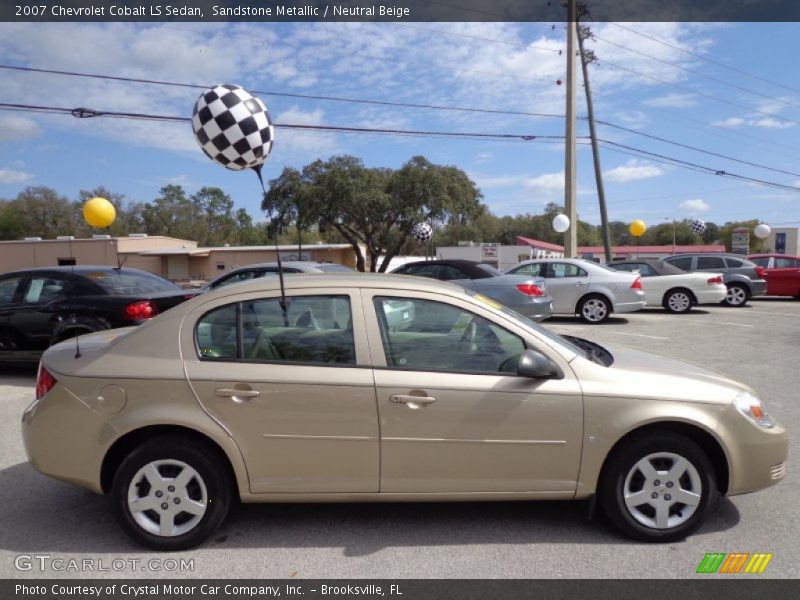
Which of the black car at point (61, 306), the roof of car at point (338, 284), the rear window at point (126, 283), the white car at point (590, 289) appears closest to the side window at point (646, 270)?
the white car at point (590, 289)

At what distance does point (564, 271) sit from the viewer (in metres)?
13.4

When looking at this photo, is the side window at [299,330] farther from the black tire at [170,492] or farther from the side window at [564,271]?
the side window at [564,271]

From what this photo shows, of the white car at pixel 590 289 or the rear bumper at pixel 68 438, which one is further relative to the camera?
the white car at pixel 590 289

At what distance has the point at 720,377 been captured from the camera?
11.5ft

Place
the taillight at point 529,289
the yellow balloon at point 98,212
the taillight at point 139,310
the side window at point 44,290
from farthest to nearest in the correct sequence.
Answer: the yellow balloon at point 98,212, the taillight at point 529,289, the side window at point 44,290, the taillight at point 139,310

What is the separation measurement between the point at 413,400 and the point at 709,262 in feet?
54.3

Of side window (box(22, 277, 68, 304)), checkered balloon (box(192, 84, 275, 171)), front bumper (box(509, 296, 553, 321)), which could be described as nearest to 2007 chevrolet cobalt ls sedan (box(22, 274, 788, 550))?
checkered balloon (box(192, 84, 275, 171))

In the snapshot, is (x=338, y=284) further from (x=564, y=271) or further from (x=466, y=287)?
(x=564, y=271)

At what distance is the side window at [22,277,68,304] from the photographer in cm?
729

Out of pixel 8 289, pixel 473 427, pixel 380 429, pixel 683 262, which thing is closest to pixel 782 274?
pixel 683 262

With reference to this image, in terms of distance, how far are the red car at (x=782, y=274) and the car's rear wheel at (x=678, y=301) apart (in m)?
5.64

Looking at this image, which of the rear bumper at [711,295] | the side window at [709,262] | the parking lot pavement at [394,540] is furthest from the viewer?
the side window at [709,262]

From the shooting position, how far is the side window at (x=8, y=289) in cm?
733
